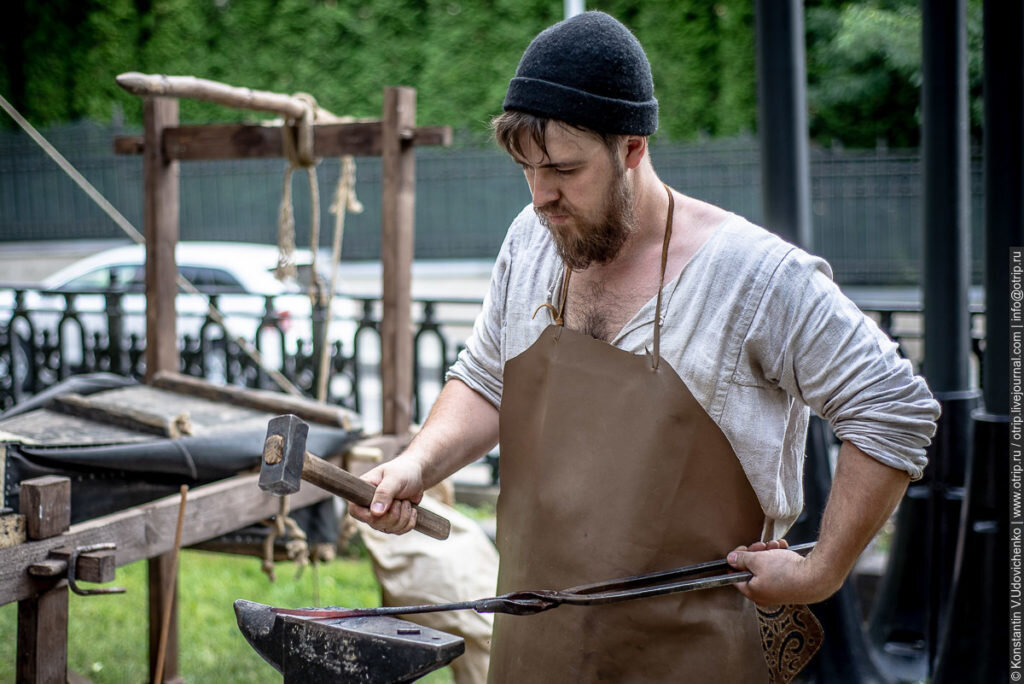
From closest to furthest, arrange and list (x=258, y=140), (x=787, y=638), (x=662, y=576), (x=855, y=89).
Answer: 1. (x=662, y=576)
2. (x=787, y=638)
3. (x=258, y=140)
4. (x=855, y=89)

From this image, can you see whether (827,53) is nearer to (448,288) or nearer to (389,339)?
(448,288)

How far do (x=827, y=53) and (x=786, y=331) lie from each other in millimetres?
13889

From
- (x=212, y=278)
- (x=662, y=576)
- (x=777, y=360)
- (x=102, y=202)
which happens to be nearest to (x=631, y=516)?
(x=662, y=576)

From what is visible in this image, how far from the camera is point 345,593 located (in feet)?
15.9

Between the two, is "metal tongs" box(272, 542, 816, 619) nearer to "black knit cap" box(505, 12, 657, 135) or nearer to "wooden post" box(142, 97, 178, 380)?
"black knit cap" box(505, 12, 657, 135)

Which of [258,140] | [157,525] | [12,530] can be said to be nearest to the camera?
[12,530]

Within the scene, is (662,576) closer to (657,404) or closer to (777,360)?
(657,404)

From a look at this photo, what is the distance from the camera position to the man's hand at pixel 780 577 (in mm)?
1654

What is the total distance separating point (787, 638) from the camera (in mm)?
1838

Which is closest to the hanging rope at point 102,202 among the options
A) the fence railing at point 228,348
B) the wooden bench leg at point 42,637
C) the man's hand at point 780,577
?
the fence railing at point 228,348

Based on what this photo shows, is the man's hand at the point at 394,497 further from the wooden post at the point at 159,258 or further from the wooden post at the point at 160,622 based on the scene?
the wooden post at the point at 159,258

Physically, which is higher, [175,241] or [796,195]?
[796,195]

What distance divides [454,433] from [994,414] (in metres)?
1.85

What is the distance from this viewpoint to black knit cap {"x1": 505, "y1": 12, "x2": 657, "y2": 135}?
5.53 ft
